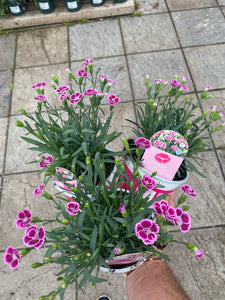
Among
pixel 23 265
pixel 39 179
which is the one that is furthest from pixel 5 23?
pixel 23 265

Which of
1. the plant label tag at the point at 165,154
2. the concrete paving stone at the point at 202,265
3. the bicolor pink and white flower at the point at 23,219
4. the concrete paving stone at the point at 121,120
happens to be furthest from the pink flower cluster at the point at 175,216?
the concrete paving stone at the point at 121,120

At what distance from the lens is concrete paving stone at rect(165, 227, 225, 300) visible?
5.53 ft

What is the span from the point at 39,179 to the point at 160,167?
4.01 ft

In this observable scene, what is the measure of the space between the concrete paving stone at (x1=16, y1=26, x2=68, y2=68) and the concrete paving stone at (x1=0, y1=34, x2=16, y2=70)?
74 mm

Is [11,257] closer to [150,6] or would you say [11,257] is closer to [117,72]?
[117,72]

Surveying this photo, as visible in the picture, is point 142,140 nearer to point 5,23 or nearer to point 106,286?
point 106,286

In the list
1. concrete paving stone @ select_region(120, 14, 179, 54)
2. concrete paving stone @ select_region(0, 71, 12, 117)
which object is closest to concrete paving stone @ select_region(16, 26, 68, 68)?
concrete paving stone @ select_region(0, 71, 12, 117)

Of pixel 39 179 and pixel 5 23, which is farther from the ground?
pixel 5 23

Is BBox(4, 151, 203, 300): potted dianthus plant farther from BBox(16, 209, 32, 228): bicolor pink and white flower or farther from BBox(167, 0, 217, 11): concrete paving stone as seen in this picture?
BBox(167, 0, 217, 11): concrete paving stone

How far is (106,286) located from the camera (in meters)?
1.71

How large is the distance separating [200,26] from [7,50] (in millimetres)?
2487

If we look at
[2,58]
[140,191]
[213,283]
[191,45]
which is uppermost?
[2,58]

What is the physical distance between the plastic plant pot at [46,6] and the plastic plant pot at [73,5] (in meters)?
0.20

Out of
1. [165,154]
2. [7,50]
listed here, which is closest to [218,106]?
[165,154]
